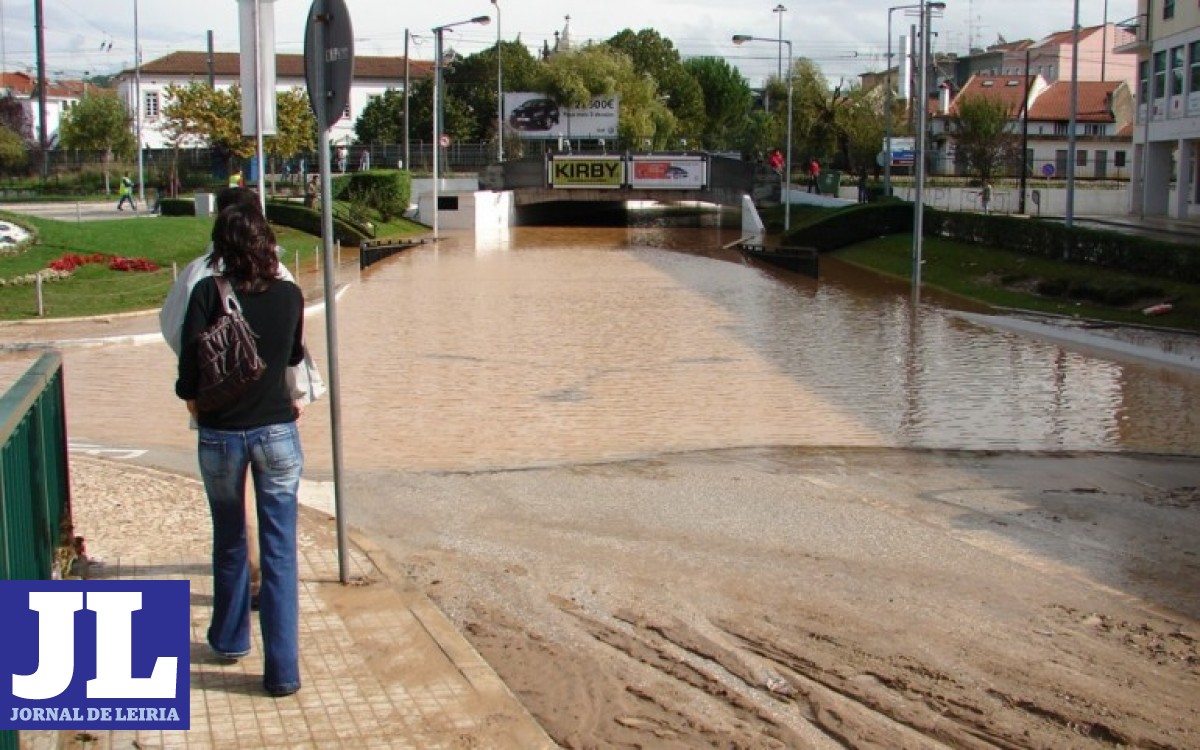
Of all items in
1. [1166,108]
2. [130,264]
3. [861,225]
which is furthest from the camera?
[1166,108]

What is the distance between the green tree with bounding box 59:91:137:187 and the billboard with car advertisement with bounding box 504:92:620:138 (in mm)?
20490

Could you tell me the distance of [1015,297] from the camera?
94.6 feet

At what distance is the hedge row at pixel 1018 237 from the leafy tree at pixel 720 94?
254 ft

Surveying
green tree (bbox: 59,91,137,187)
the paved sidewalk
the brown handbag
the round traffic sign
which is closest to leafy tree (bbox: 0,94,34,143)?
green tree (bbox: 59,91,137,187)

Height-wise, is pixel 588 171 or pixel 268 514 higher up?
pixel 588 171

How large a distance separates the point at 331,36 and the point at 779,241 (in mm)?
41128

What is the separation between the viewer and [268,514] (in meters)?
5.52

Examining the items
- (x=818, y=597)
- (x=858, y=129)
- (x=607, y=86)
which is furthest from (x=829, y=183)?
(x=818, y=597)

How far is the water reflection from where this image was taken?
→ 520 inches

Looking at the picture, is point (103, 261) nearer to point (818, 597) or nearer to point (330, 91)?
point (330, 91)

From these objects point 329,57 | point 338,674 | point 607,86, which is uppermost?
point 607,86

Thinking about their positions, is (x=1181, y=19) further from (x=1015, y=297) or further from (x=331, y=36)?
(x=331, y=36)

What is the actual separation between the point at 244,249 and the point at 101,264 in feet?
87.1

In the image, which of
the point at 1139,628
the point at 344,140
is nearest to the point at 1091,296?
the point at 1139,628
